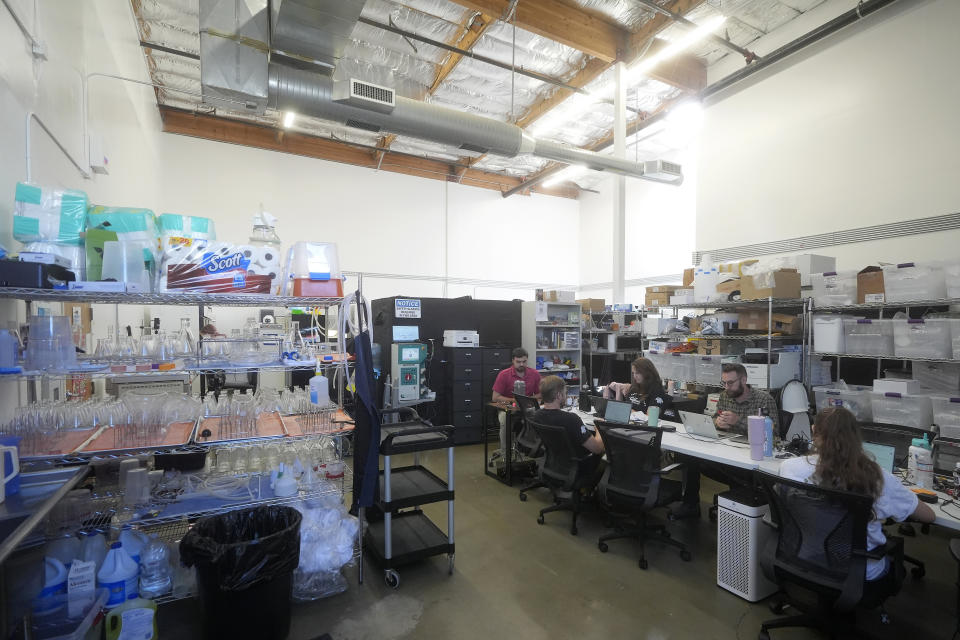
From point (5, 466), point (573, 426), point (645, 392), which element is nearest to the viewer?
point (5, 466)

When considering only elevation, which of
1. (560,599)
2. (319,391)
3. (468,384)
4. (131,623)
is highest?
(319,391)

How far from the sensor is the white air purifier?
2.62 m

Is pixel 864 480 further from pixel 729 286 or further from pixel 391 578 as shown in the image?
pixel 729 286

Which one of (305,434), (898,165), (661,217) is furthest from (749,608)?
(661,217)

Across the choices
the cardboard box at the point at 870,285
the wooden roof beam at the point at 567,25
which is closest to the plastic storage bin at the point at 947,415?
the cardboard box at the point at 870,285

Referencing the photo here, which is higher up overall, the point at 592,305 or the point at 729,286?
the point at 729,286

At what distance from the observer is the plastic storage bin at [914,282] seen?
379 centimetres

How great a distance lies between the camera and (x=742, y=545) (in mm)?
2656

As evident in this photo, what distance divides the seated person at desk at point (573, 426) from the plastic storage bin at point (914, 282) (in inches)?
115

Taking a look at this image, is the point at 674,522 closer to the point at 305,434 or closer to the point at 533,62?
the point at 305,434

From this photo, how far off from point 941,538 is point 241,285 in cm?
515

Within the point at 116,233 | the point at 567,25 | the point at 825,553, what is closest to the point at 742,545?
the point at 825,553

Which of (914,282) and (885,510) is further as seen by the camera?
(914,282)

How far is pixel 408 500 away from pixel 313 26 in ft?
11.7
